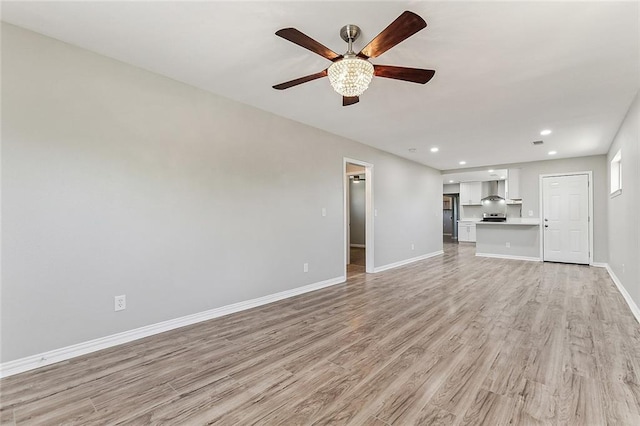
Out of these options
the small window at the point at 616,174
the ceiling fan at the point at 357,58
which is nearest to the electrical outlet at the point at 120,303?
the ceiling fan at the point at 357,58

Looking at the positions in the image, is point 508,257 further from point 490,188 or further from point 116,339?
point 116,339

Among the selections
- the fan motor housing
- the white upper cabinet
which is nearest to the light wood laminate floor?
the fan motor housing

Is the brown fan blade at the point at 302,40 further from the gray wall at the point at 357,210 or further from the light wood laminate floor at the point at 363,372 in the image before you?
the gray wall at the point at 357,210

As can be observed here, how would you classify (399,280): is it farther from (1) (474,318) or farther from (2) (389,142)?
(2) (389,142)

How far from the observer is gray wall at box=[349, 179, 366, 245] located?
28.9 ft

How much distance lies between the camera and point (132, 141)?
8.67 ft

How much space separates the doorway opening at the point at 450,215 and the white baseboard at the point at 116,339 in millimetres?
10645

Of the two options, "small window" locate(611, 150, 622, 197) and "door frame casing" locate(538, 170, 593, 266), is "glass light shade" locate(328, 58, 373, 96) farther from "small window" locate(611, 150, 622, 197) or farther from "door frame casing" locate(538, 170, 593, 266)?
"door frame casing" locate(538, 170, 593, 266)

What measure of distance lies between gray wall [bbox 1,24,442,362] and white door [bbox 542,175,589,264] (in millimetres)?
6230

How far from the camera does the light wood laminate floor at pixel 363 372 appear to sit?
1669mm

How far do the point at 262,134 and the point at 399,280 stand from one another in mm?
3294

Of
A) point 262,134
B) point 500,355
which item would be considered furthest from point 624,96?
point 262,134

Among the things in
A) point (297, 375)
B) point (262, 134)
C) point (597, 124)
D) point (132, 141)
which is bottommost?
point (297, 375)

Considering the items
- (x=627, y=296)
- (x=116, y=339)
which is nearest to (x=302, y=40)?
(x=116, y=339)
